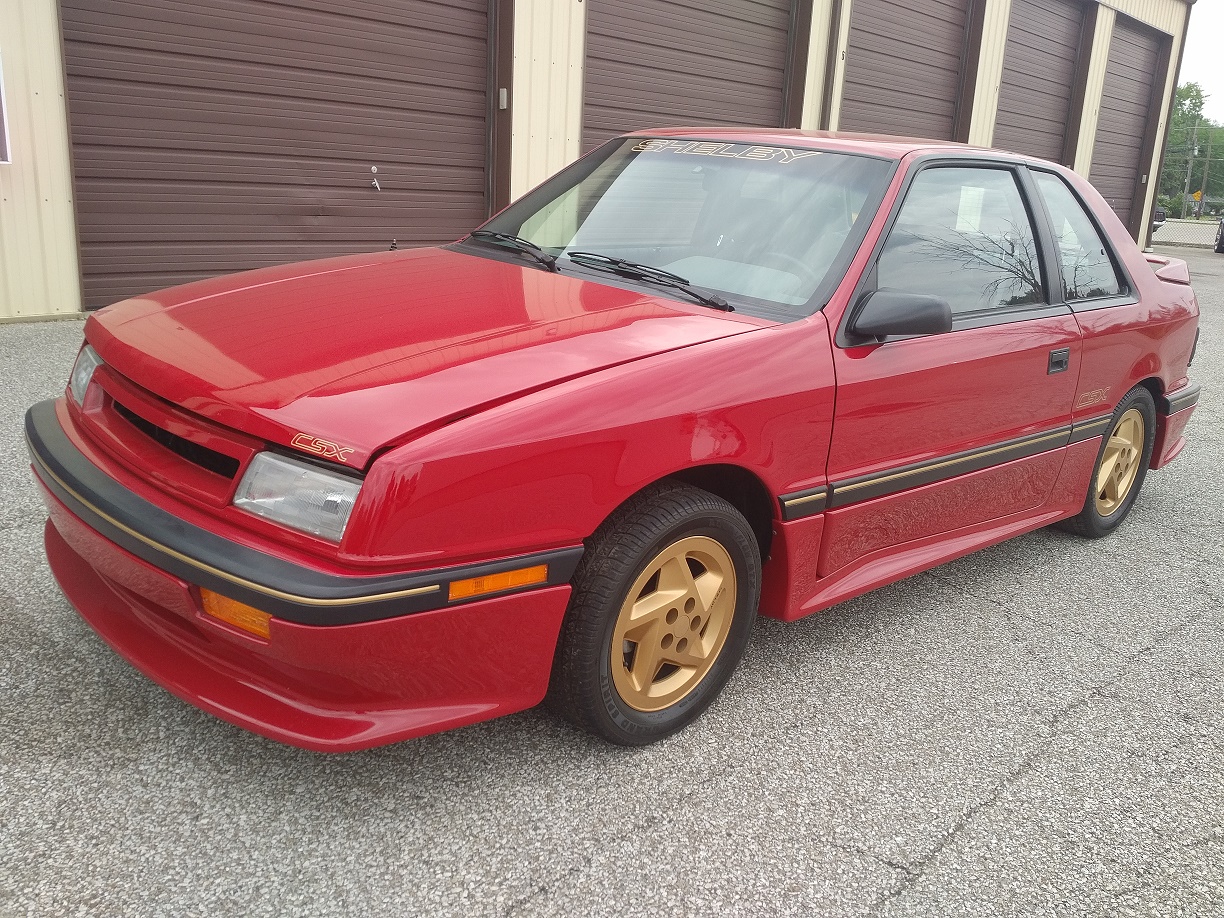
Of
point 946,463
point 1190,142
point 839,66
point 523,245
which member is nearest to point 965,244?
point 946,463

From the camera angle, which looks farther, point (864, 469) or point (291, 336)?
point (864, 469)

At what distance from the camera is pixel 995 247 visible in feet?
11.2

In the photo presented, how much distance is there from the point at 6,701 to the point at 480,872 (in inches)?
49.6

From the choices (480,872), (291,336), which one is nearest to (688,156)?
(291,336)

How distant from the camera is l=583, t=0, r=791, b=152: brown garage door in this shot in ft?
29.2

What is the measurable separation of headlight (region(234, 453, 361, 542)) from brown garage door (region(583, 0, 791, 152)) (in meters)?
7.47

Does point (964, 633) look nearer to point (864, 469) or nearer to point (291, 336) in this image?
point (864, 469)

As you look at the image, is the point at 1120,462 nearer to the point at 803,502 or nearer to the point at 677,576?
the point at 803,502

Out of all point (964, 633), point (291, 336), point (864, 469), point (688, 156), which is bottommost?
point (964, 633)

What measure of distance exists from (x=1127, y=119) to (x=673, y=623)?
19.9m

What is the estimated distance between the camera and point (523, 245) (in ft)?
10.8

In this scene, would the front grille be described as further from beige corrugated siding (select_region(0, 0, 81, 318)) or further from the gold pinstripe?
beige corrugated siding (select_region(0, 0, 81, 318))

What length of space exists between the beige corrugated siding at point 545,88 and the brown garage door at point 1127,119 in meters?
12.2

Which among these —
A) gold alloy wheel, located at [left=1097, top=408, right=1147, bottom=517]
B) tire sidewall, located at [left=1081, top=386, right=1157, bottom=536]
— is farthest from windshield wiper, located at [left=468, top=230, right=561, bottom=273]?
gold alloy wheel, located at [left=1097, top=408, right=1147, bottom=517]
